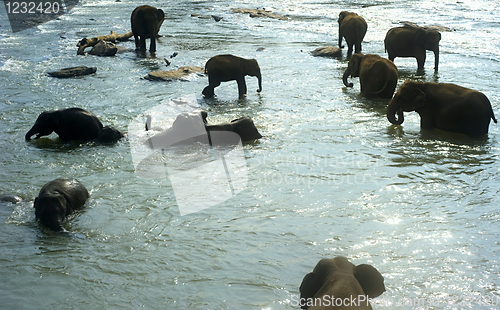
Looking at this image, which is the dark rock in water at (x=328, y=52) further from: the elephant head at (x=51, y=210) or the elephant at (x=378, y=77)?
the elephant head at (x=51, y=210)

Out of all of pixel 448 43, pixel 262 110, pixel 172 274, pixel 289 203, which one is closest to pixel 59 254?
pixel 172 274

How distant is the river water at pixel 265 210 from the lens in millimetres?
4270

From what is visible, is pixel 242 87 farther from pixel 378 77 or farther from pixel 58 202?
pixel 58 202

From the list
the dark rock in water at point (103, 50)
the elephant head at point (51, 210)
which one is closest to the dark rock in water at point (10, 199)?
the elephant head at point (51, 210)

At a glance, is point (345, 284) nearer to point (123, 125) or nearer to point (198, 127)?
point (198, 127)

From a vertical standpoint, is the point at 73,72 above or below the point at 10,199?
above

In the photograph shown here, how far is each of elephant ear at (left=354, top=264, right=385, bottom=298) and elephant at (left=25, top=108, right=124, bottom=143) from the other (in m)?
5.65

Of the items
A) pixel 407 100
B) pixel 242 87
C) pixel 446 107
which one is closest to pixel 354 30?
pixel 242 87

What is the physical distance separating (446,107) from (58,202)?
598cm

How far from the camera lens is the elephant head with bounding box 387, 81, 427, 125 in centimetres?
827

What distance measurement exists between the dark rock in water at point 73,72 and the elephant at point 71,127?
16.9 feet

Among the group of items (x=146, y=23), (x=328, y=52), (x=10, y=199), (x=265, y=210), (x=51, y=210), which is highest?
(x=146, y=23)

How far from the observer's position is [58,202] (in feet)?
17.2

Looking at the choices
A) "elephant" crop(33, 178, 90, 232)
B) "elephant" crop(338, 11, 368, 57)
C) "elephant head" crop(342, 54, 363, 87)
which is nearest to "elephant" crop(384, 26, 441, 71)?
"elephant" crop(338, 11, 368, 57)
